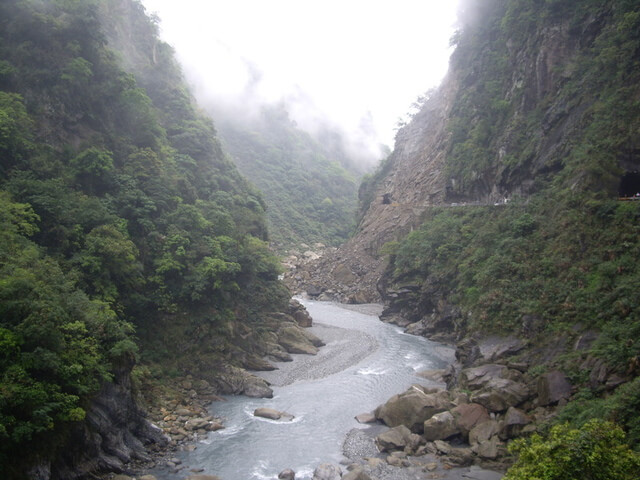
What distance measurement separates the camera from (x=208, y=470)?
20.2m

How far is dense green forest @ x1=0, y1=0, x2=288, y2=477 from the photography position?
56.8 ft

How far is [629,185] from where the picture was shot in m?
31.6

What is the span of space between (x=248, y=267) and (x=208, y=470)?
20.5m

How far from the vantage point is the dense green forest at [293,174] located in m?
106

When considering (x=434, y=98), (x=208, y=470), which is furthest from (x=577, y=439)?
(x=434, y=98)

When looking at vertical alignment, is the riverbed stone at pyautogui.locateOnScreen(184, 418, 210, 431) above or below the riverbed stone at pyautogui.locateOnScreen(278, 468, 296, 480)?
above

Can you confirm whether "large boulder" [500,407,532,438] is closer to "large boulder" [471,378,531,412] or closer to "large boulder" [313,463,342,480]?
"large boulder" [471,378,531,412]

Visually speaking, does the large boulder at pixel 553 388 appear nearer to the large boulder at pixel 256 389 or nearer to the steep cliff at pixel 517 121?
the steep cliff at pixel 517 121

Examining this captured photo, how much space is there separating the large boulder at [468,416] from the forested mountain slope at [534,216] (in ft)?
3.12

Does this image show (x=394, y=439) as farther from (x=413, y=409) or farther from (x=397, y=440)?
(x=413, y=409)

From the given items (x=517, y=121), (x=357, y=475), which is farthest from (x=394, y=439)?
(x=517, y=121)

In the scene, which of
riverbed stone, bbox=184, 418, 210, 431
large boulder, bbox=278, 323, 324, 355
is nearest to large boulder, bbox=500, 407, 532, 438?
riverbed stone, bbox=184, 418, 210, 431

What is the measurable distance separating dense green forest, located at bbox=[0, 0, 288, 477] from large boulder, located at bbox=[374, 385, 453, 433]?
1316 centimetres

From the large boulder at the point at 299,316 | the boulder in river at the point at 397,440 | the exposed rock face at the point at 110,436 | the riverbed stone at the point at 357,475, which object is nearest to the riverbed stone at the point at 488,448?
the boulder in river at the point at 397,440
